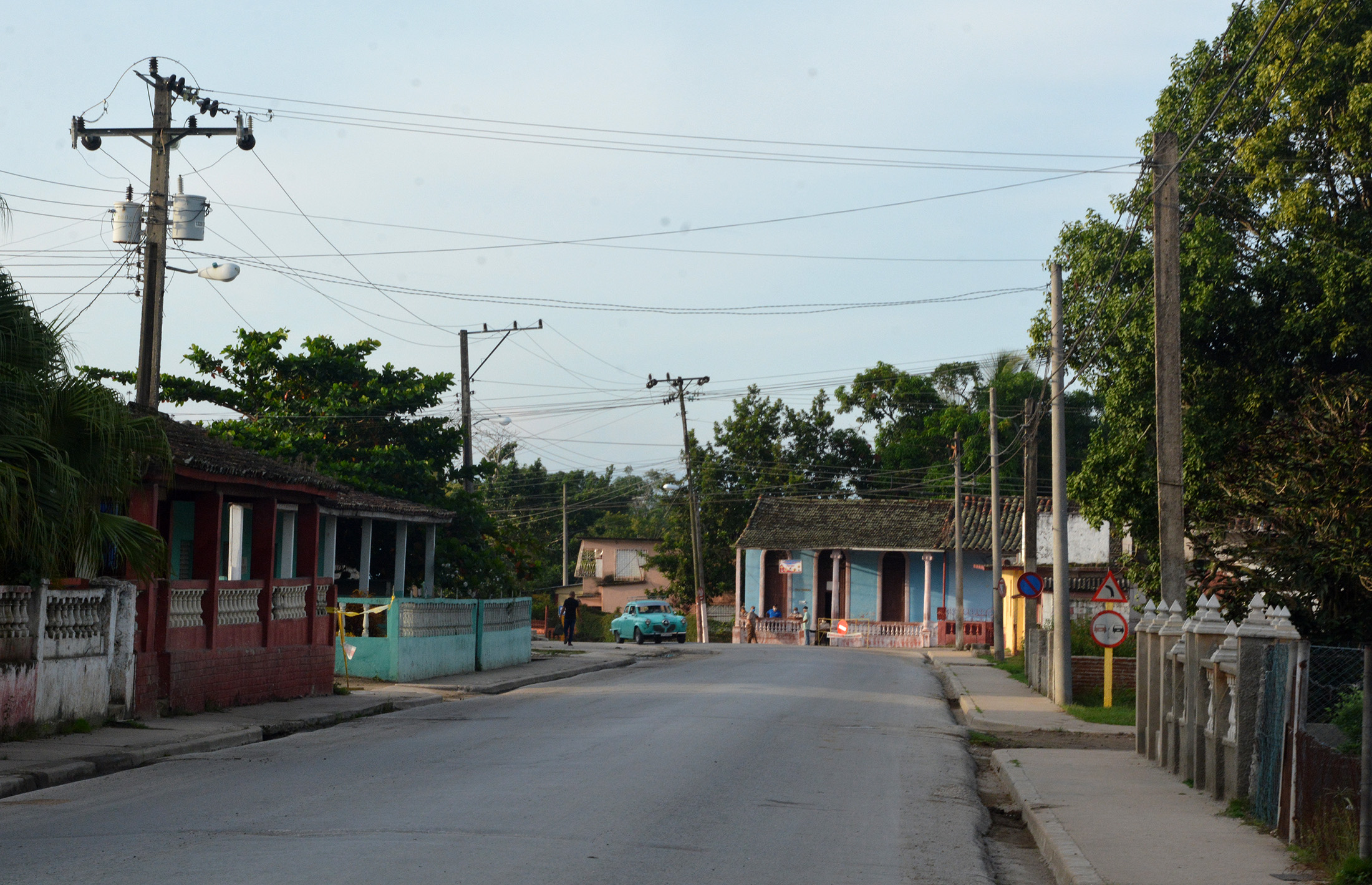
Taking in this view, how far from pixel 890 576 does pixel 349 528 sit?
31697 millimetres

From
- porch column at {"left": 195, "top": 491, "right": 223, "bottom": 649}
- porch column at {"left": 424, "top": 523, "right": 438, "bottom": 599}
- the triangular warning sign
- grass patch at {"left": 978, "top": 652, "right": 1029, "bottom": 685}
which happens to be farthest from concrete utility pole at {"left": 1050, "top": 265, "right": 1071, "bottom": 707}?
porch column at {"left": 424, "top": 523, "right": 438, "bottom": 599}

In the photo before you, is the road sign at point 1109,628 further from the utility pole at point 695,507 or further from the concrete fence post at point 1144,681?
the utility pole at point 695,507

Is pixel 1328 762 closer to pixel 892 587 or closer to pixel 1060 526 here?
pixel 1060 526

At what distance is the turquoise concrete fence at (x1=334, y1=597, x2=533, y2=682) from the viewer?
24891 mm

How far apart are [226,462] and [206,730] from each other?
4002mm

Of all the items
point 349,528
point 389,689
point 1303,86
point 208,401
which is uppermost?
point 1303,86

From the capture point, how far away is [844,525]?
59.9 meters

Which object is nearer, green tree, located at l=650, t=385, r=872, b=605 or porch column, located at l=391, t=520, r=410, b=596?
porch column, located at l=391, t=520, r=410, b=596

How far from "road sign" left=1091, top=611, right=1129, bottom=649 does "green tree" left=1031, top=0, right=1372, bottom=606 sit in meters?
2.19

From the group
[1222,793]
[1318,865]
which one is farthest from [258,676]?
[1318,865]

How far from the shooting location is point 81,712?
1491cm

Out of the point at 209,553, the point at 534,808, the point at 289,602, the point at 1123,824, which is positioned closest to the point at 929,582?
the point at 289,602

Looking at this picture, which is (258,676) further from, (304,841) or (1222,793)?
(1222,793)

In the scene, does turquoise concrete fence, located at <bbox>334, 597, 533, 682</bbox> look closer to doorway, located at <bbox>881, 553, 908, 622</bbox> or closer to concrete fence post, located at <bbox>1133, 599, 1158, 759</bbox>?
concrete fence post, located at <bbox>1133, 599, 1158, 759</bbox>
